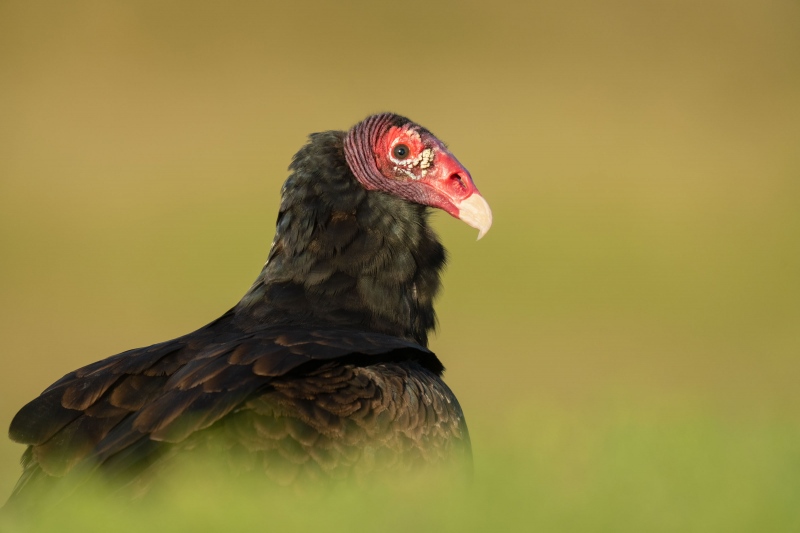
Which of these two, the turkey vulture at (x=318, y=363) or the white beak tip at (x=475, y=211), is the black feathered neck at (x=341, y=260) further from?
the white beak tip at (x=475, y=211)

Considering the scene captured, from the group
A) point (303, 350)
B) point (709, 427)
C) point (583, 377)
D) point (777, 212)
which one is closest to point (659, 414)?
point (709, 427)

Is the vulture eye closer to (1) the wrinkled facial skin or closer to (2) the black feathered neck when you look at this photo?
(1) the wrinkled facial skin

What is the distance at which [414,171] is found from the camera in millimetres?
6965

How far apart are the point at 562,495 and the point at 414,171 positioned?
319cm

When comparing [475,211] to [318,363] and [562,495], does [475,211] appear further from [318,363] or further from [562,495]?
[562,495]

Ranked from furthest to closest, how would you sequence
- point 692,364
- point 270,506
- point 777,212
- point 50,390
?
point 777,212, point 692,364, point 50,390, point 270,506

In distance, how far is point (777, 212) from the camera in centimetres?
2808

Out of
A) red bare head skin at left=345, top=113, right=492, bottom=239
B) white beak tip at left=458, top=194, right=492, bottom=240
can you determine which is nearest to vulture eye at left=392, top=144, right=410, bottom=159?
red bare head skin at left=345, top=113, right=492, bottom=239

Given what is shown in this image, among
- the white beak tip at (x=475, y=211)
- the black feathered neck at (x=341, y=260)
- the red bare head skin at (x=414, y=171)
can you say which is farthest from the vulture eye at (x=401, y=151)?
the white beak tip at (x=475, y=211)

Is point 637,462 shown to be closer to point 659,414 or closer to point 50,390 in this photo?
point 659,414

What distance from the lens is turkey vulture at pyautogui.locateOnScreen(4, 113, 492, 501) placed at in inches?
200

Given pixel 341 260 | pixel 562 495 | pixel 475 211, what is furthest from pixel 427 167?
pixel 562 495

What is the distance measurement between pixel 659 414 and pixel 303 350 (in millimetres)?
1406

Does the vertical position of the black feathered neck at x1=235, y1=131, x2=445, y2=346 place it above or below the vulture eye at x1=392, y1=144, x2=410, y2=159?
below
